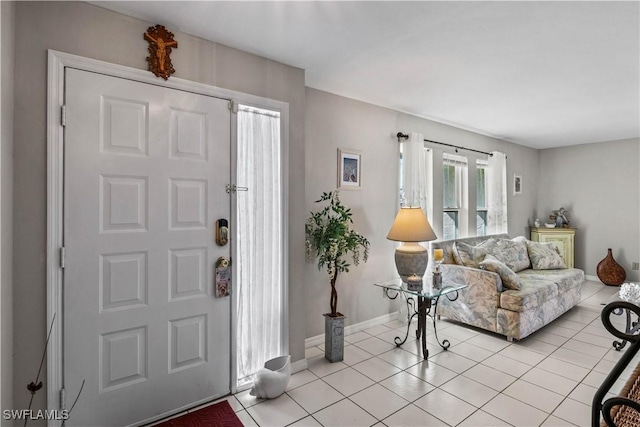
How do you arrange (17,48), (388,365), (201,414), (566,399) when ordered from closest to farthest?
(17,48)
(201,414)
(566,399)
(388,365)

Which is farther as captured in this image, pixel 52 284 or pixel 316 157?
pixel 316 157

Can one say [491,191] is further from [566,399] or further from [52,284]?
[52,284]

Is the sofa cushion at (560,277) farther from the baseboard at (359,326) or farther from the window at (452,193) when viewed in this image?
the baseboard at (359,326)

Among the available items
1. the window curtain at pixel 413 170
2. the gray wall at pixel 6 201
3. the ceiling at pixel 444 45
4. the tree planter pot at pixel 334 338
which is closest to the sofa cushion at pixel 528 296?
the window curtain at pixel 413 170

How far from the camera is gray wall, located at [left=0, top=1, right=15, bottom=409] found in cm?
148

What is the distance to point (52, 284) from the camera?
5.68 ft

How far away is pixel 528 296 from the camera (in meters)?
3.23

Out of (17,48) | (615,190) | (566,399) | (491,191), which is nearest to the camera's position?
(17,48)

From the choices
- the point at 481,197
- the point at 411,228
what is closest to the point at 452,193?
the point at 481,197

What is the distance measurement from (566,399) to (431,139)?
301 cm

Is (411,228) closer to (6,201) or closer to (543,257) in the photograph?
(543,257)

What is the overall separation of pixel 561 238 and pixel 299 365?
5.62 meters

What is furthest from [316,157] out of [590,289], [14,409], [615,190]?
[615,190]

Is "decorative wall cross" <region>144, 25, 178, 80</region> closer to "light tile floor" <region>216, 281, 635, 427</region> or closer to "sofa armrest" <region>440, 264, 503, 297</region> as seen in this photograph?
"light tile floor" <region>216, 281, 635, 427</region>
